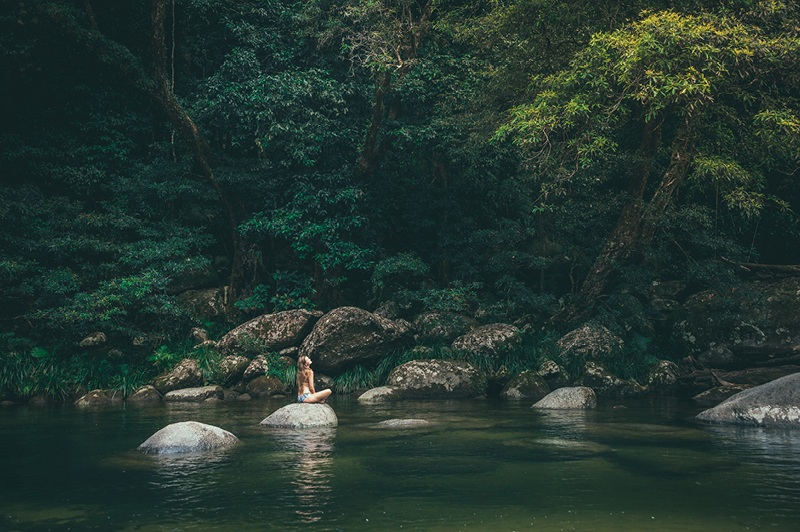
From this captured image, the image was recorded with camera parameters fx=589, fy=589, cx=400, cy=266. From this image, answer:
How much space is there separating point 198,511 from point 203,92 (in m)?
16.2

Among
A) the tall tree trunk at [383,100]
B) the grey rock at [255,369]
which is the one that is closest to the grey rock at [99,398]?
the grey rock at [255,369]

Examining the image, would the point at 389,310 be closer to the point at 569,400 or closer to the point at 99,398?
the point at 569,400

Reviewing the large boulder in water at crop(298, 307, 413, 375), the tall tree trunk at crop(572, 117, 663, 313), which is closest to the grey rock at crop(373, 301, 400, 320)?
the large boulder in water at crop(298, 307, 413, 375)

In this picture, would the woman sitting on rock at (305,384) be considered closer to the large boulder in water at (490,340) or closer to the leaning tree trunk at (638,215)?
the large boulder in water at (490,340)

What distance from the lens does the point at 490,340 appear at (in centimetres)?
1642

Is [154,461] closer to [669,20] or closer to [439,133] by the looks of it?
[669,20]

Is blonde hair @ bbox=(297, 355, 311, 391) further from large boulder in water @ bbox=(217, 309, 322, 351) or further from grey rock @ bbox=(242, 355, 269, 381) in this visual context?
large boulder in water @ bbox=(217, 309, 322, 351)

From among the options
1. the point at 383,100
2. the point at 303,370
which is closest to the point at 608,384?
the point at 303,370

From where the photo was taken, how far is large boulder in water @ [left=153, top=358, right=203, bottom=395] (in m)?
15.7

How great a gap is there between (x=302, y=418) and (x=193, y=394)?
614 centimetres

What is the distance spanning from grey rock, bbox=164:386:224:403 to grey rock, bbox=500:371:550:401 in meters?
7.42

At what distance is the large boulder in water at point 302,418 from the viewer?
10.1 meters

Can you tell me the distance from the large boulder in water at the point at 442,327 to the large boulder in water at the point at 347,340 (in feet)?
3.30

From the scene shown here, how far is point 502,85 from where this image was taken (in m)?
16.0
